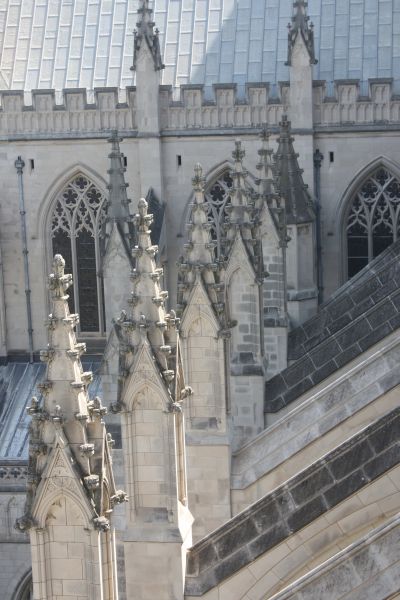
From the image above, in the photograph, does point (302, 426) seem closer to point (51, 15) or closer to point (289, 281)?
point (289, 281)

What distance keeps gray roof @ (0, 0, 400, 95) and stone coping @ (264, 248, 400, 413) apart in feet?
19.2

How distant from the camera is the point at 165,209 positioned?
23.8m

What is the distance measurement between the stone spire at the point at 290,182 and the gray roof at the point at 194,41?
8.48 feet

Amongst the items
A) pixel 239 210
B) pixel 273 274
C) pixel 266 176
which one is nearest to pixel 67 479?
pixel 239 210

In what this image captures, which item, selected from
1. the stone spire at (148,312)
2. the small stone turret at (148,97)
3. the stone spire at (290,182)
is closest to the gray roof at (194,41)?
the small stone turret at (148,97)

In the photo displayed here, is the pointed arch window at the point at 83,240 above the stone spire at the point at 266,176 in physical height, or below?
above

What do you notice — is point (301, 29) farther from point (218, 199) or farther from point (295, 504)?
point (295, 504)

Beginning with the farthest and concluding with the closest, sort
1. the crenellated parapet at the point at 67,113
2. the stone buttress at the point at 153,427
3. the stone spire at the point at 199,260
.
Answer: the crenellated parapet at the point at 67,113, the stone spire at the point at 199,260, the stone buttress at the point at 153,427

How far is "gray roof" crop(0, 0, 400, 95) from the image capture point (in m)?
23.5

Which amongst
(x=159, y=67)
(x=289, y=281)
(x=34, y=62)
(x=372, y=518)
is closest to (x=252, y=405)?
(x=289, y=281)

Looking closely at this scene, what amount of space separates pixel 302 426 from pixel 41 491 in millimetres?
4317

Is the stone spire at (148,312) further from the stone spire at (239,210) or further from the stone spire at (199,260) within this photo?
the stone spire at (239,210)

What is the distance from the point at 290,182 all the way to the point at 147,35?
3814 mm

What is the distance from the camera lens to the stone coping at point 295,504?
9.06 metres
